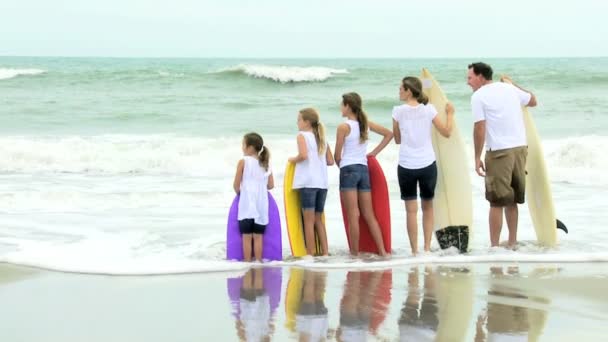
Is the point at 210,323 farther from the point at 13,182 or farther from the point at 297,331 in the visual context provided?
the point at 13,182

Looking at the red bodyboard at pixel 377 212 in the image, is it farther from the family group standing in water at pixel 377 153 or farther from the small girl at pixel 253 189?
the small girl at pixel 253 189

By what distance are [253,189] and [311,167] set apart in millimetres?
477

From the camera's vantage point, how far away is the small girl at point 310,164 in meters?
6.74

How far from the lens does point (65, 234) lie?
7895 mm

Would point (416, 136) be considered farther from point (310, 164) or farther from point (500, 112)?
point (310, 164)

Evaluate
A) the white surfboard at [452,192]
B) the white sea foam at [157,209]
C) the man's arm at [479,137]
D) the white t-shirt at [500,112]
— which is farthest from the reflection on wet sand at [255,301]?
the white t-shirt at [500,112]

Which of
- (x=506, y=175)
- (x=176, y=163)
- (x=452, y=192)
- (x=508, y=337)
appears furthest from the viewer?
(x=176, y=163)

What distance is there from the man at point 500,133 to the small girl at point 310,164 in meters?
1.18

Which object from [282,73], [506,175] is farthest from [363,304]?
[282,73]

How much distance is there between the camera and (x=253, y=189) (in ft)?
22.0

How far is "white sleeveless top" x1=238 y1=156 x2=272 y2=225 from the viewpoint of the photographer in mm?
6715

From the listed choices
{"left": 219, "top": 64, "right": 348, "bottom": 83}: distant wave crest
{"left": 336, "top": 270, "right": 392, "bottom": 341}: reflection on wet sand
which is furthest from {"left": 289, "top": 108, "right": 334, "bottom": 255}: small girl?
{"left": 219, "top": 64, "right": 348, "bottom": 83}: distant wave crest

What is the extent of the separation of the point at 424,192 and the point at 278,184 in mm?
4973

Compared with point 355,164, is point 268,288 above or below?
below
